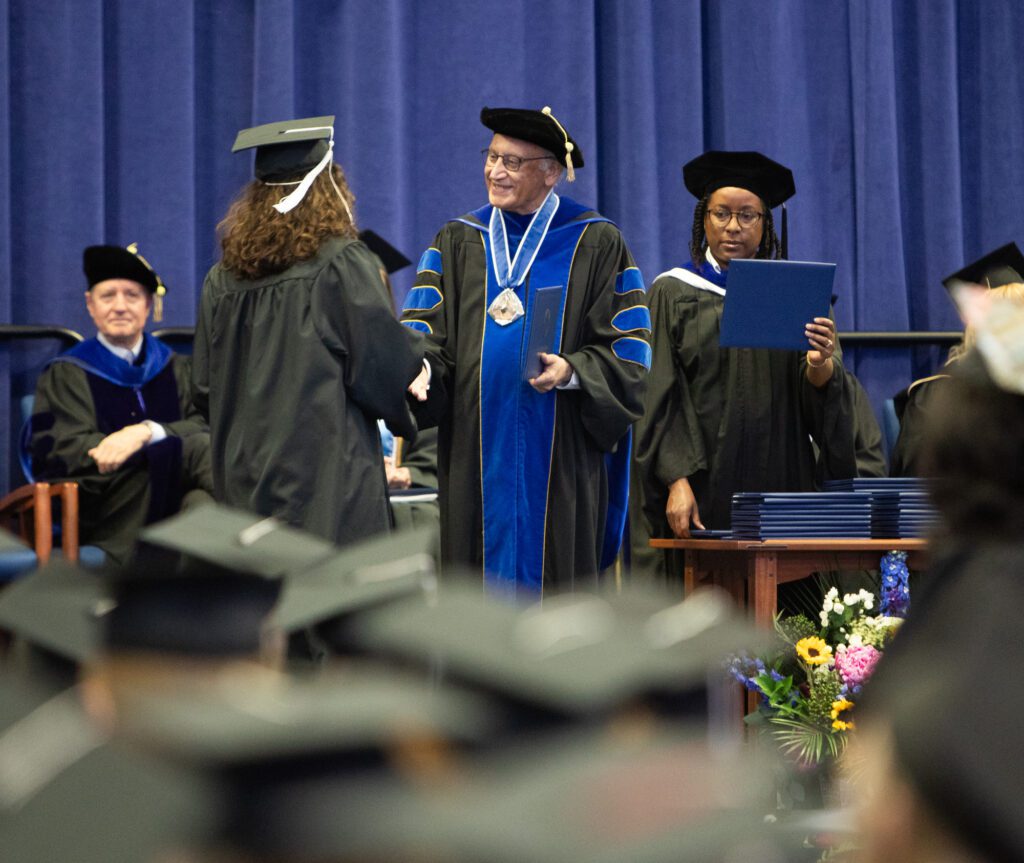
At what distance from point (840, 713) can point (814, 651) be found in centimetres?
17

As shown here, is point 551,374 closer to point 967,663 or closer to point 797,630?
point 797,630

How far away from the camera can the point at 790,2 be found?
7.16m

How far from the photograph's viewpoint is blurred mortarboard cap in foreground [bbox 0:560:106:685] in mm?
614

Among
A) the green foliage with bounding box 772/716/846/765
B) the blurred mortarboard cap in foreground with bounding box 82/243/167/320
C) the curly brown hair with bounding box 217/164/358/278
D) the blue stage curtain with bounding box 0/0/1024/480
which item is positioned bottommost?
the green foliage with bounding box 772/716/846/765

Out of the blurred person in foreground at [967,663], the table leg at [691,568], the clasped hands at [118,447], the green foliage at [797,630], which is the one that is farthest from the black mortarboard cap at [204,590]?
the clasped hands at [118,447]

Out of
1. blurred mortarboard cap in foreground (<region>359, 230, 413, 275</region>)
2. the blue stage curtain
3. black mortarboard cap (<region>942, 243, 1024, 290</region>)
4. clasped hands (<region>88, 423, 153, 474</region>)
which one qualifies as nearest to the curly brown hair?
clasped hands (<region>88, 423, 153, 474</region>)

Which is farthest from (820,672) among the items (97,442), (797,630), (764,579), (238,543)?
(97,442)

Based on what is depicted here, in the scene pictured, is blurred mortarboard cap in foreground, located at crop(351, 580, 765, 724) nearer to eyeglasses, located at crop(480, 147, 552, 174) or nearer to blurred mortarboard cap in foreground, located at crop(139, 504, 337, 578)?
blurred mortarboard cap in foreground, located at crop(139, 504, 337, 578)

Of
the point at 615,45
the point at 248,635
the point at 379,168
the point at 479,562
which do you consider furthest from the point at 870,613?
the point at 615,45

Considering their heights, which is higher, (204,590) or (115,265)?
(115,265)

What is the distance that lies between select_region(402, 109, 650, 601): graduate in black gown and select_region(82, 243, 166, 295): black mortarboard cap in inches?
70.7

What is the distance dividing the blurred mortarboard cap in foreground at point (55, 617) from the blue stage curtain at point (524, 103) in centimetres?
545

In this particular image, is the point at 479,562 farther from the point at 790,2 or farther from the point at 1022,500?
the point at 790,2

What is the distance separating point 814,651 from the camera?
3174 mm
